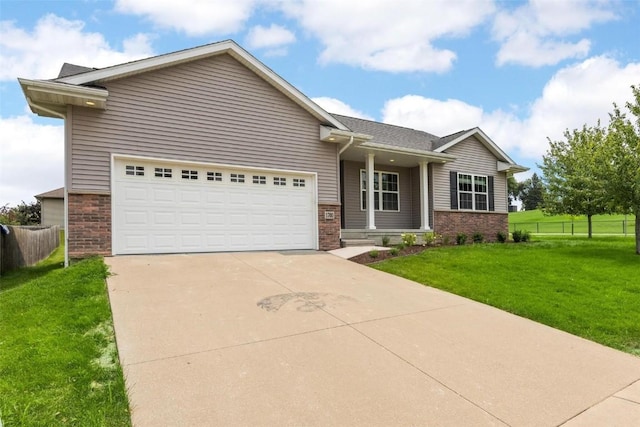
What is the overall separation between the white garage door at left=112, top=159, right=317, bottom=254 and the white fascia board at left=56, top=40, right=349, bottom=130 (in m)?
1.90

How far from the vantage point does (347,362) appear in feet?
10.9

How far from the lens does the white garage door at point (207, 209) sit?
317 inches

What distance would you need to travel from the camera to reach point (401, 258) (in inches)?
359

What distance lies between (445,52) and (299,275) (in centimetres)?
1274

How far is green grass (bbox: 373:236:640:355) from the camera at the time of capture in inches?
194

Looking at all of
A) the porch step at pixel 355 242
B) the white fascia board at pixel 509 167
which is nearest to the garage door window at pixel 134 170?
the porch step at pixel 355 242

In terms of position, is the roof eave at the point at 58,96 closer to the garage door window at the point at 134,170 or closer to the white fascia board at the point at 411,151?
the garage door window at the point at 134,170

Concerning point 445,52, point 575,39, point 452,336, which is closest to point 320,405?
point 452,336

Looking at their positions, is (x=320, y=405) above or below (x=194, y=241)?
below

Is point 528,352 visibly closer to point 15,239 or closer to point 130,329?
point 130,329

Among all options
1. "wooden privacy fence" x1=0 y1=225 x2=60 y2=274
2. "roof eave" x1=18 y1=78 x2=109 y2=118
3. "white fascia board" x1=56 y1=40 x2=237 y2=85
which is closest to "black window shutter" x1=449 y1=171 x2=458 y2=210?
"white fascia board" x1=56 y1=40 x2=237 y2=85

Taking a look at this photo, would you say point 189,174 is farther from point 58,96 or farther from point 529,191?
point 529,191

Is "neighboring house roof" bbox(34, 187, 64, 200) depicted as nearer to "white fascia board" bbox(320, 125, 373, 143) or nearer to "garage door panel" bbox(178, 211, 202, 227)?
"garage door panel" bbox(178, 211, 202, 227)

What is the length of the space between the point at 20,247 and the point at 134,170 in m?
4.59
